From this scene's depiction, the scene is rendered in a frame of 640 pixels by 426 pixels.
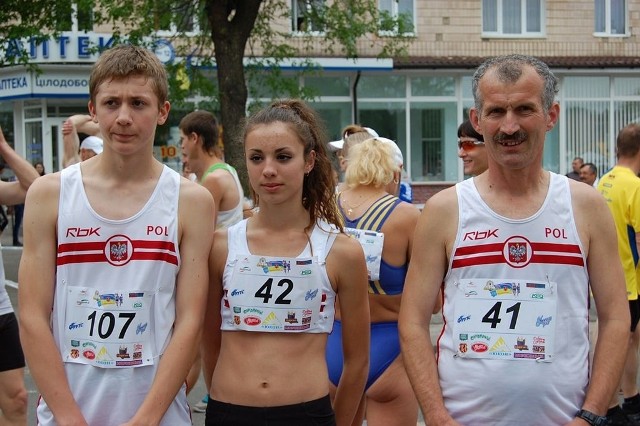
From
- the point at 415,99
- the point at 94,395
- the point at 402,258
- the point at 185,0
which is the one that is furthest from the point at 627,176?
the point at 415,99

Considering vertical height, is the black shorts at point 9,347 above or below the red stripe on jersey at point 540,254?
below

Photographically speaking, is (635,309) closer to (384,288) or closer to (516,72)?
(384,288)

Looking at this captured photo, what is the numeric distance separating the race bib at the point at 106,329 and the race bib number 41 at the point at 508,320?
1133 millimetres

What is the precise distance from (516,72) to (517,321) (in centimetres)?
86

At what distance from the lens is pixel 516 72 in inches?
132

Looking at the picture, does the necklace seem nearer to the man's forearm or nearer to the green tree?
the man's forearm

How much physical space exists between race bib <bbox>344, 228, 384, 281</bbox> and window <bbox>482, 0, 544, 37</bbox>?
24417mm

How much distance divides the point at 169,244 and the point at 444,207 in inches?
39.3

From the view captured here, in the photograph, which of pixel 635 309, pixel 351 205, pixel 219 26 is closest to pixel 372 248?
pixel 351 205

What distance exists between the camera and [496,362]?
130 inches

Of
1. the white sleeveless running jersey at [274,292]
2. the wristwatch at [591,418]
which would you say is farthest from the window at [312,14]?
the wristwatch at [591,418]

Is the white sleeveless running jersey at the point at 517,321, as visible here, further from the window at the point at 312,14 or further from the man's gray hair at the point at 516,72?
the window at the point at 312,14

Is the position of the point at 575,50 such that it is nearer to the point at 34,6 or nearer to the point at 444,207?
the point at 34,6

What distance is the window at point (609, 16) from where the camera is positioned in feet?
95.6
